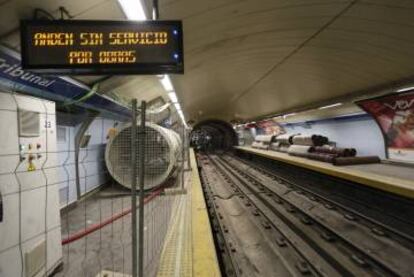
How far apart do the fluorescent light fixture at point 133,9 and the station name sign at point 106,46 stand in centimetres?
35

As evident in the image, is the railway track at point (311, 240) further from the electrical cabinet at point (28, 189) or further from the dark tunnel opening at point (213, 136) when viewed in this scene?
the dark tunnel opening at point (213, 136)

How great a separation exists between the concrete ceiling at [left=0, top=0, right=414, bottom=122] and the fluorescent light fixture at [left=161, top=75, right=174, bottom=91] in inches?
7.4

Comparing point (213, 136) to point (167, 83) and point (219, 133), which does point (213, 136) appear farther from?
point (167, 83)

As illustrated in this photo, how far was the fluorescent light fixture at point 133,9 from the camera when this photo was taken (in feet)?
9.92

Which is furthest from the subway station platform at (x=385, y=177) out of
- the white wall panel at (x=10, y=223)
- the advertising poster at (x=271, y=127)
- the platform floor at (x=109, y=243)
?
the advertising poster at (x=271, y=127)

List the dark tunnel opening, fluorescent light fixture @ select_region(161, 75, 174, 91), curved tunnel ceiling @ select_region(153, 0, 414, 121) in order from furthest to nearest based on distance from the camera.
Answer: the dark tunnel opening, fluorescent light fixture @ select_region(161, 75, 174, 91), curved tunnel ceiling @ select_region(153, 0, 414, 121)

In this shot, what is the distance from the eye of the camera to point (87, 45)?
2840 millimetres

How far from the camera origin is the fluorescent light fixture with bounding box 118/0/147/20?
302 cm

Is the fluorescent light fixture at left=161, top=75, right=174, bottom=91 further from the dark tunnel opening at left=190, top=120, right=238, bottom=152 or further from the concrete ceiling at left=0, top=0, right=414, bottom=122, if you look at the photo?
the dark tunnel opening at left=190, top=120, right=238, bottom=152

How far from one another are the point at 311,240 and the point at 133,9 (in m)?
3.97

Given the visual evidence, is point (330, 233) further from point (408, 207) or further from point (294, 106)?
point (294, 106)

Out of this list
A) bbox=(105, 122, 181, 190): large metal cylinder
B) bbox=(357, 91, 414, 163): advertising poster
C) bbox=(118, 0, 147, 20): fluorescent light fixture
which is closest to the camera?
bbox=(118, 0, 147, 20): fluorescent light fixture

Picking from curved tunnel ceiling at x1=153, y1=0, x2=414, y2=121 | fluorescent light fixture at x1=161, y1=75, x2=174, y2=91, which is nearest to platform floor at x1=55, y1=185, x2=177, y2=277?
fluorescent light fixture at x1=161, y1=75, x2=174, y2=91

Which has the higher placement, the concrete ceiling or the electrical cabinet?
the concrete ceiling
